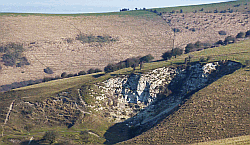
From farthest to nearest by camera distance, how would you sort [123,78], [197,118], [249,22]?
[249,22]
[123,78]
[197,118]

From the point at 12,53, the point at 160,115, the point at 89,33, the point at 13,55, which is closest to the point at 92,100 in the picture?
the point at 160,115

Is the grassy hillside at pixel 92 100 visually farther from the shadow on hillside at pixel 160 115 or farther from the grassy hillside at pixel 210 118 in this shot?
the shadow on hillside at pixel 160 115

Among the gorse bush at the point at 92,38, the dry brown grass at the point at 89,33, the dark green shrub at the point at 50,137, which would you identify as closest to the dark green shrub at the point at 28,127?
the dark green shrub at the point at 50,137

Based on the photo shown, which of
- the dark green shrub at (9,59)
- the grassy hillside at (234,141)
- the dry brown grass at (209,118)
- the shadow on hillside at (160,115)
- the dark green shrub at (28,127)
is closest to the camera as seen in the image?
the grassy hillside at (234,141)

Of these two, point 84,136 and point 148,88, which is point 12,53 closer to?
point 148,88

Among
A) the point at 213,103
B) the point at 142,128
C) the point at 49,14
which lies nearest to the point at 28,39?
the point at 49,14

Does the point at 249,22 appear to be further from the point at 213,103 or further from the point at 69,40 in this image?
the point at 213,103

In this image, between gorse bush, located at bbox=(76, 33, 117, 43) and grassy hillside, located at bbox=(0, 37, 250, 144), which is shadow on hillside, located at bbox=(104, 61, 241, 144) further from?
gorse bush, located at bbox=(76, 33, 117, 43)

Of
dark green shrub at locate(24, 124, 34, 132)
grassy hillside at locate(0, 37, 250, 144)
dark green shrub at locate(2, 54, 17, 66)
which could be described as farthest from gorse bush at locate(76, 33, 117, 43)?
dark green shrub at locate(24, 124, 34, 132)
